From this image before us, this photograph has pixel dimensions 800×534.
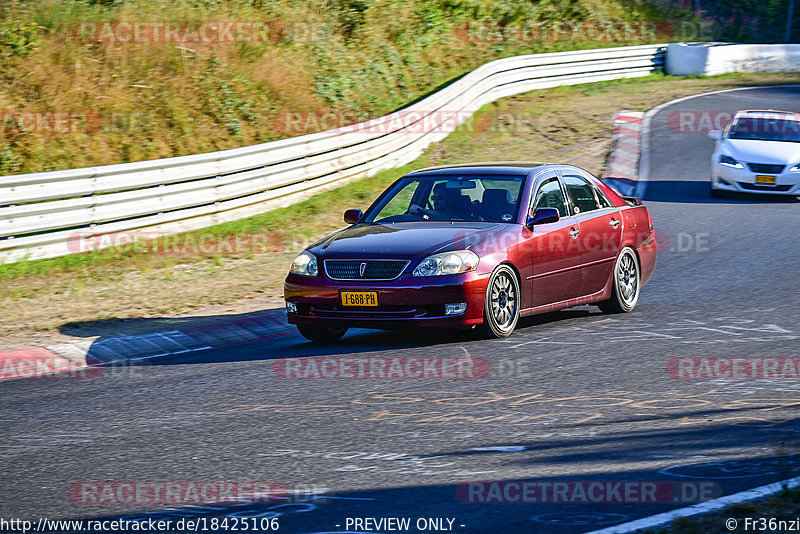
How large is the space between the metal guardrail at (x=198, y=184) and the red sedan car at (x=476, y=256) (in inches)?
199

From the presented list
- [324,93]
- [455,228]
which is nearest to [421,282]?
[455,228]

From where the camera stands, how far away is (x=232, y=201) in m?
16.4

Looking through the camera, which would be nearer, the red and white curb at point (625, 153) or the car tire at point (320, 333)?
the car tire at point (320, 333)

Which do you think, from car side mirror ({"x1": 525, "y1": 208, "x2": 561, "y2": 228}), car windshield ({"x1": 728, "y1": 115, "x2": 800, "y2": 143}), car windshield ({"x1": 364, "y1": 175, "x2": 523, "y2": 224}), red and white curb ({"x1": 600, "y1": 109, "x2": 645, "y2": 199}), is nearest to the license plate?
car windshield ({"x1": 364, "y1": 175, "x2": 523, "y2": 224})

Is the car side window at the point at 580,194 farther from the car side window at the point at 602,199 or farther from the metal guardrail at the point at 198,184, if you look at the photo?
the metal guardrail at the point at 198,184

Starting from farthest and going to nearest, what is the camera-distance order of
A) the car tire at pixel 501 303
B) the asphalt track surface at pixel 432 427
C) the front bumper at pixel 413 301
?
the car tire at pixel 501 303
the front bumper at pixel 413 301
the asphalt track surface at pixel 432 427

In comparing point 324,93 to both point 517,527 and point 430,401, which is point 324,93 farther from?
point 517,527

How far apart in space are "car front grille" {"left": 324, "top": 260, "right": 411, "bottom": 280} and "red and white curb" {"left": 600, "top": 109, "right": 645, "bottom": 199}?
439 inches

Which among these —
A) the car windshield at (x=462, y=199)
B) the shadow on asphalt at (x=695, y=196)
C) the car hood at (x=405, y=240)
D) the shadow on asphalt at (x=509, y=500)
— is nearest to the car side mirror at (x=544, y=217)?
the car windshield at (x=462, y=199)

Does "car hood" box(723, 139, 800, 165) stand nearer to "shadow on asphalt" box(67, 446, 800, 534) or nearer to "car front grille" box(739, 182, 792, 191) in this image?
"car front grille" box(739, 182, 792, 191)

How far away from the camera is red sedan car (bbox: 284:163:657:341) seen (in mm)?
8867

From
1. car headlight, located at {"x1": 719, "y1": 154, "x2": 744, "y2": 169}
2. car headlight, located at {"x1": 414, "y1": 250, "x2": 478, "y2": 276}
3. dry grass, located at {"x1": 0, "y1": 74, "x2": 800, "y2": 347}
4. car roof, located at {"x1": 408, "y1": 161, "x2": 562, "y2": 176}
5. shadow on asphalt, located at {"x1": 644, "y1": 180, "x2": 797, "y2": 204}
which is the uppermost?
car roof, located at {"x1": 408, "y1": 161, "x2": 562, "y2": 176}

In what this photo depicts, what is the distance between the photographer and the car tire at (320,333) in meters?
9.51

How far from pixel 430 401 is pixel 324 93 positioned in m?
18.4
